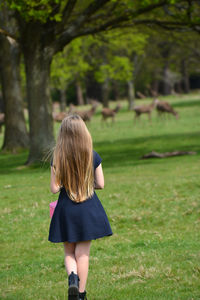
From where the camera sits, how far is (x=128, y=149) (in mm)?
24188

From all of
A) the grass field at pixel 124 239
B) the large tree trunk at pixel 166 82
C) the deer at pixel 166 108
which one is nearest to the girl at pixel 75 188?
the grass field at pixel 124 239

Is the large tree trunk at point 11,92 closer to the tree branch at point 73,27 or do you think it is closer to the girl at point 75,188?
the tree branch at point 73,27

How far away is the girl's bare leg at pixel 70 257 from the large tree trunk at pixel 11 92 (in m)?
20.4

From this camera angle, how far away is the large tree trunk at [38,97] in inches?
738

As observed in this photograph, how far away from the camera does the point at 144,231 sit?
30.0ft

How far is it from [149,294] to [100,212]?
1.00m

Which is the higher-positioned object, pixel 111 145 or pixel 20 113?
pixel 20 113

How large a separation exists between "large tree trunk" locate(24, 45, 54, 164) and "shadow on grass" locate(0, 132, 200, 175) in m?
0.77

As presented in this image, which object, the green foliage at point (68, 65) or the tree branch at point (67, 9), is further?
the green foliage at point (68, 65)

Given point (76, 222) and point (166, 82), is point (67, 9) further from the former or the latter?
point (166, 82)

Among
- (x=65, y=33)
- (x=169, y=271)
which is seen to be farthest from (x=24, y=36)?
(x=169, y=271)

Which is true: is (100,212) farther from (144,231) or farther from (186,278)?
(144,231)

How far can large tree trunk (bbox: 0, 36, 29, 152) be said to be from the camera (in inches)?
997

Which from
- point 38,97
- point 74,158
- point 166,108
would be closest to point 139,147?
point 38,97
